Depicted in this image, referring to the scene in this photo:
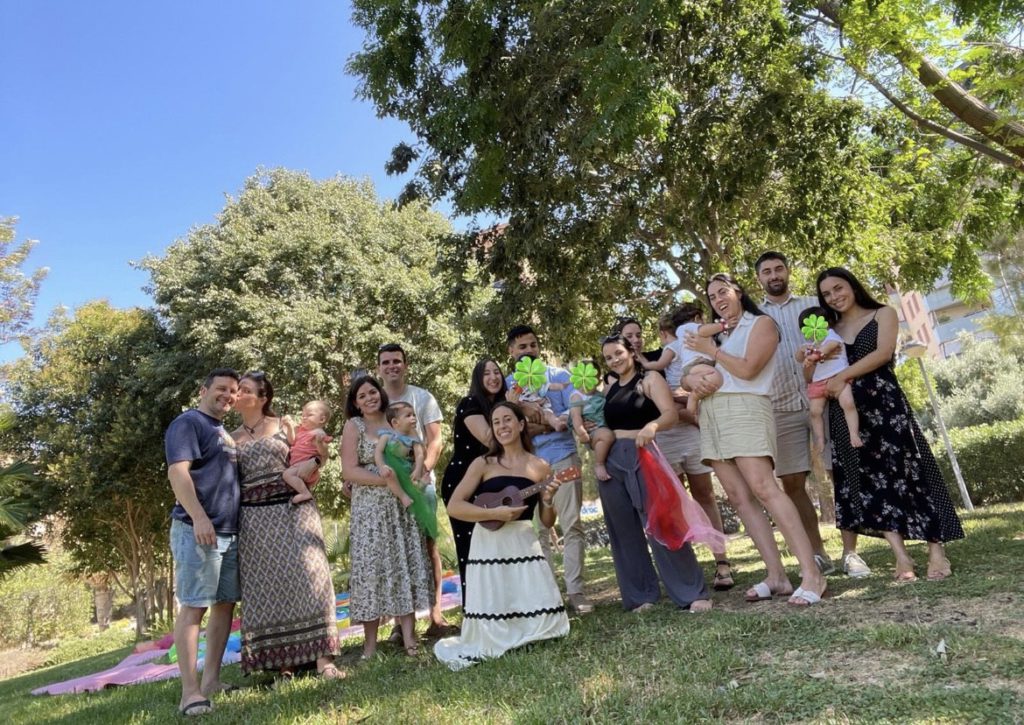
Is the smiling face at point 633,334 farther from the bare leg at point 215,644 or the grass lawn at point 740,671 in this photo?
the bare leg at point 215,644

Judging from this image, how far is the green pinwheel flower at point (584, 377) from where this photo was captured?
4.97 metres

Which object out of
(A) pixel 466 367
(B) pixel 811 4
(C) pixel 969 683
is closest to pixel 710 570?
(C) pixel 969 683

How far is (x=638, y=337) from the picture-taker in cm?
508

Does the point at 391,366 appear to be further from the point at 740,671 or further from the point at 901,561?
the point at 901,561

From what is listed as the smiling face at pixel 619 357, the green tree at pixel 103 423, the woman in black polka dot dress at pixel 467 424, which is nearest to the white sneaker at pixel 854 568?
the smiling face at pixel 619 357

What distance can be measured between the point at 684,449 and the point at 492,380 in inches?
64.5

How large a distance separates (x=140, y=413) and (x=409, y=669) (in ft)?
48.3

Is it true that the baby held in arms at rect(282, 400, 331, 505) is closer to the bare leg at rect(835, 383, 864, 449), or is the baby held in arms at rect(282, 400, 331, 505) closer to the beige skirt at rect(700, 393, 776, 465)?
the beige skirt at rect(700, 393, 776, 465)

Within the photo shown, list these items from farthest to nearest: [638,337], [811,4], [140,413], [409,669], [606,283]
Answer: [140,413], [606,283], [811,4], [638,337], [409,669]

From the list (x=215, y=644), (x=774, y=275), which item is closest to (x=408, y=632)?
(x=215, y=644)

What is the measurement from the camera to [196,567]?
395 cm

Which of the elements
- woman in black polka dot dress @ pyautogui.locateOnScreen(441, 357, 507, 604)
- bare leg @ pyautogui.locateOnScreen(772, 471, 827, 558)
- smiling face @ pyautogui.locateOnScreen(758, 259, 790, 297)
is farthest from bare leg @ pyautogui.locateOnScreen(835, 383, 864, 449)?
woman in black polka dot dress @ pyautogui.locateOnScreen(441, 357, 507, 604)

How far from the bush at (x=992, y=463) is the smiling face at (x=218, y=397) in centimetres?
1715

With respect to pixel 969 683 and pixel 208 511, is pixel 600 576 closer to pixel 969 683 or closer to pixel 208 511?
pixel 208 511
